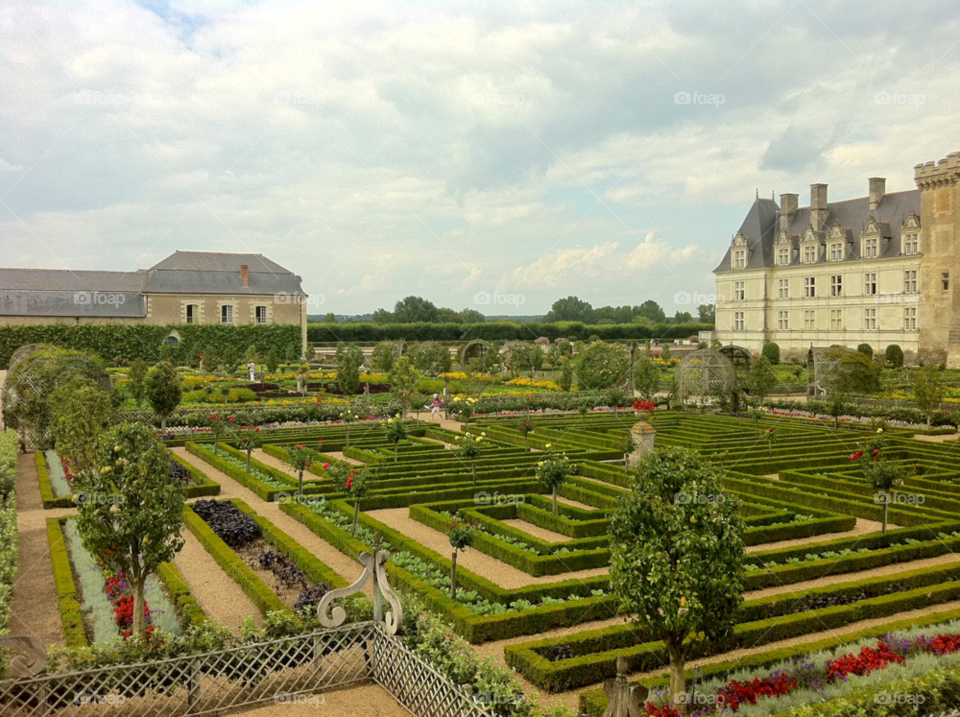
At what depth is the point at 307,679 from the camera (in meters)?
7.38

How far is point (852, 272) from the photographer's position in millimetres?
44625

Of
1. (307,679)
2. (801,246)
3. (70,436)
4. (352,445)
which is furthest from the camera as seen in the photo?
(801,246)

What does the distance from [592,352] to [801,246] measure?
20.0 meters

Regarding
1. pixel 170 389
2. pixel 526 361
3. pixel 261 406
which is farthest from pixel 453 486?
pixel 526 361

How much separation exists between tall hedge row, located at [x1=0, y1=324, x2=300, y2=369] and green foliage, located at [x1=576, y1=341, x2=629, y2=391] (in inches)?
712

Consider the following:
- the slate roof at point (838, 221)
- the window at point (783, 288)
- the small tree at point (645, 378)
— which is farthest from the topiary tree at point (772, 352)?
the small tree at point (645, 378)

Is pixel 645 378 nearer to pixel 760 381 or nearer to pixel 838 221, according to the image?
pixel 760 381

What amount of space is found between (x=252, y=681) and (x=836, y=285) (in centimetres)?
4607

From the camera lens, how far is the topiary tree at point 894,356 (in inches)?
1597

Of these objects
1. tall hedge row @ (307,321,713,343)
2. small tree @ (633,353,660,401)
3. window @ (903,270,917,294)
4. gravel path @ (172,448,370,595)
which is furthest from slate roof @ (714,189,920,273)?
gravel path @ (172,448,370,595)

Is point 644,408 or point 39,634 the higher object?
point 644,408

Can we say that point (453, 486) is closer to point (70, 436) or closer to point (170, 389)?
point (70, 436)

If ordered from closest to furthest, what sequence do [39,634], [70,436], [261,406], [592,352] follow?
[39,634]
[70,436]
[261,406]
[592,352]

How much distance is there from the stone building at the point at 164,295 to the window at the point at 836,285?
3352 cm
